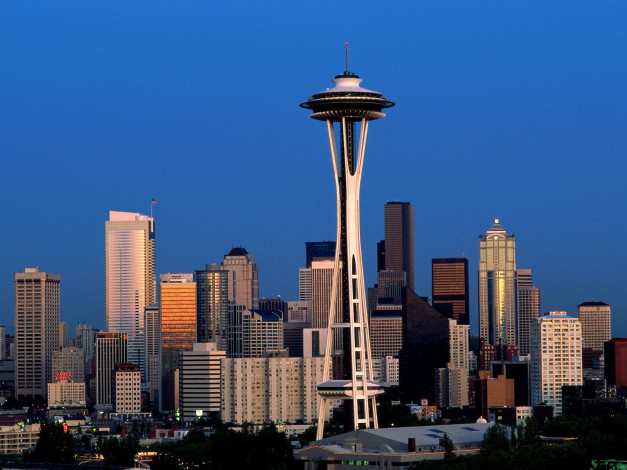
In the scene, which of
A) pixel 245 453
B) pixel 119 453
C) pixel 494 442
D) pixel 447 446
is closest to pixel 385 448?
pixel 447 446

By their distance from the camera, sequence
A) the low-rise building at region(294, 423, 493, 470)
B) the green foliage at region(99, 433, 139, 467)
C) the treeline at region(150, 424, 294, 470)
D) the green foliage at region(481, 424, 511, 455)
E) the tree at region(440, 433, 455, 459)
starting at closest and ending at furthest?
the low-rise building at region(294, 423, 493, 470)
the tree at region(440, 433, 455, 459)
the green foliage at region(481, 424, 511, 455)
the treeline at region(150, 424, 294, 470)
the green foliage at region(99, 433, 139, 467)

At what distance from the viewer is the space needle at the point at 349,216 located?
17675 centimetres

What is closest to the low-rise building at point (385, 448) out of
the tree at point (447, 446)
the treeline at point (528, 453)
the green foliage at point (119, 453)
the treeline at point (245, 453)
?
the tree at point (447, 446)

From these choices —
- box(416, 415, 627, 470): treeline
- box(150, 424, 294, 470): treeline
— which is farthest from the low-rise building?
box(416, 415, 627, 470): treeline

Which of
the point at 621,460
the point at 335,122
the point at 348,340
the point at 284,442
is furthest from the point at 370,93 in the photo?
the point at 621,460

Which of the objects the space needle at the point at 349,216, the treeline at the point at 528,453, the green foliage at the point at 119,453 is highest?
the space needle at the point at 349,216

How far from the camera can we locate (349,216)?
176m

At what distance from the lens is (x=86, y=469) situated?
574 ft

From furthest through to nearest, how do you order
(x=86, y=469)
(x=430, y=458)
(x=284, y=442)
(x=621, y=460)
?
(x=86, y=469)
(x=284, y=442)
(x=430, y=458)
(x=621, y=460)

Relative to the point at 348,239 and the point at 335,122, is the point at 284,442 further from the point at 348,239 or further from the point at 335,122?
the point at 335,122

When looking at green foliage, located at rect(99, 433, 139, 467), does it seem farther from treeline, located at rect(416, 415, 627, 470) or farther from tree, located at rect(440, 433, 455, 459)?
treeline, located at rect(416, 415, 627, 470)

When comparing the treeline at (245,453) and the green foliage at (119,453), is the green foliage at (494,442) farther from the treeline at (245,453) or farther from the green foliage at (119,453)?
the green foliage at (119,453)

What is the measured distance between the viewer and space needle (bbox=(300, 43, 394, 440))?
580 feet

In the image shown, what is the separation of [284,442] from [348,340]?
2493cm
